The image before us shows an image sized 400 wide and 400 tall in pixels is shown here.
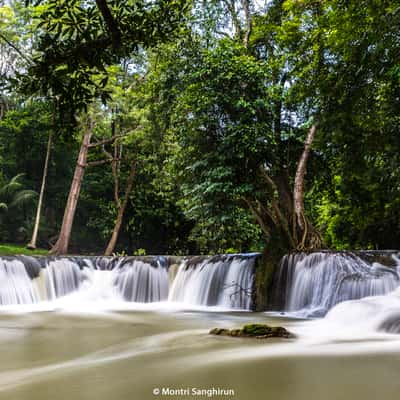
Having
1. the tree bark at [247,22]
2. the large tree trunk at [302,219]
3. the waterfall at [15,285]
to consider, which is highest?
the tree bark at [247,22]

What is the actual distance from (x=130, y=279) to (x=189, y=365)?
30.5 feet

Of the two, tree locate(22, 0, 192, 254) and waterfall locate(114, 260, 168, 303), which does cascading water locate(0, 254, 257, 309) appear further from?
tree locate(22, 0, 192, 254)

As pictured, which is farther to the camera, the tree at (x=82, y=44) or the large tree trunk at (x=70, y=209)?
the large tree trunk at (x=70, y=209)

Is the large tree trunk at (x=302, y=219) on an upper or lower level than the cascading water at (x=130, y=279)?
upper

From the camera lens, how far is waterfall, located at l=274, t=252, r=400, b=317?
26.2 ft

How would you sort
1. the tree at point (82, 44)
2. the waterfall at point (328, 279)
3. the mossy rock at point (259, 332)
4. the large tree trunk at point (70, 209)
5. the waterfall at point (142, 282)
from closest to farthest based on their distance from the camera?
the tree at point (82, 44) < the mossy rock at point (259, 332) < the waterfall at point (328, 279) < the waterfall at point (142, 282) < the large tree trunk at point (70, 209)

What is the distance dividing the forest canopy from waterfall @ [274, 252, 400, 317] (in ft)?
3.25

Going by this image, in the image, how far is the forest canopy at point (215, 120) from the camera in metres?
2.37

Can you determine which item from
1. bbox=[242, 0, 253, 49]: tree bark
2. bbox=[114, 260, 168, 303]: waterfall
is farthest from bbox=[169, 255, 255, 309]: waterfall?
bbox=[242, 0, 253, 49]: tree bark

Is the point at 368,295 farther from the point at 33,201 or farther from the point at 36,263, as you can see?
the point at 33,201

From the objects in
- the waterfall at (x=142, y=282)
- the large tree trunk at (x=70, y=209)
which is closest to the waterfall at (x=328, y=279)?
the waterfall at (x=142, y=282)

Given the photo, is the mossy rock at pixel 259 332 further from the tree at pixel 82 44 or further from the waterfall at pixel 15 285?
the waterfall at pixel 15 285

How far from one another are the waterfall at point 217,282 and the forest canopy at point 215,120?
0.97m

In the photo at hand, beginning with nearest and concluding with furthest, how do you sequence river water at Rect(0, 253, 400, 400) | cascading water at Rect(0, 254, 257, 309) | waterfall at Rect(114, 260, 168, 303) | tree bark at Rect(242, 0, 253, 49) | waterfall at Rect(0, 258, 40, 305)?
river water at Rect(0, 253, 400, 400) → cascading water at Rect(0, 254, 257, 309) → waterfall at Rect(0, 258, 40, 305) → waterfall at Rect(114, 260, 168, 303) → tree bark at Rect(242, 0, 253, 49)
